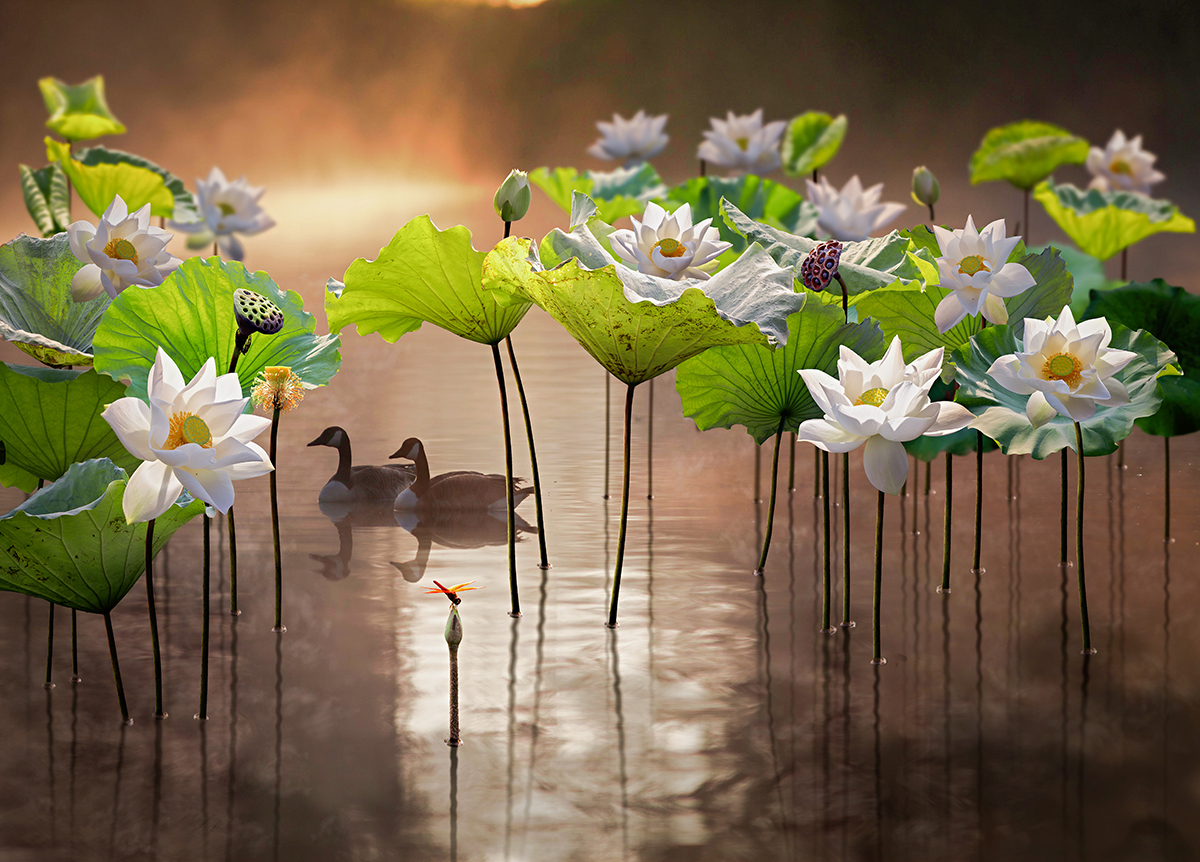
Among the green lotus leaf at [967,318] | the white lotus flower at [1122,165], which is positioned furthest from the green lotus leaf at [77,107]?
the white lotus flower at [1122,165]

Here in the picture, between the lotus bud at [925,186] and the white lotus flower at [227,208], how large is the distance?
234 centimetres

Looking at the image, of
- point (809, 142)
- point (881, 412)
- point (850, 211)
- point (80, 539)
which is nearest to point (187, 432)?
point (80, 539)

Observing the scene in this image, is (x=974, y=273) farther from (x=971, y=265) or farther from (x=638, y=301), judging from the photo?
(x=638, y=301)

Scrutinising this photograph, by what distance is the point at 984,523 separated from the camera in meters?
2.53

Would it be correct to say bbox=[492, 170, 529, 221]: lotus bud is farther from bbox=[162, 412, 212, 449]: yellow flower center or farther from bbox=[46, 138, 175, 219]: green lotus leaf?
bbox=[46, 138, 175, 219]: green lotus leaf

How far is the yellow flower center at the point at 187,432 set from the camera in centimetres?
128

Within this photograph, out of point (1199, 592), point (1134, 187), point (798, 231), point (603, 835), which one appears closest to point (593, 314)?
point (603, 835)

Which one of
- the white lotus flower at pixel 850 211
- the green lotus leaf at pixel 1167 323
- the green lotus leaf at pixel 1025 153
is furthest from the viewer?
the green lotus leaf at pixel 1025 153

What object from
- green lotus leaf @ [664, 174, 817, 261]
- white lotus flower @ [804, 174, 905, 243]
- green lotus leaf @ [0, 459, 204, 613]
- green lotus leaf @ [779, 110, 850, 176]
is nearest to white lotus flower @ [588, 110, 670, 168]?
green lotus leaf @ [779, 110, 850, 176]

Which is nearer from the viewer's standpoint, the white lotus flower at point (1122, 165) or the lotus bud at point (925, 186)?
the lotus bud at point (925, 186)

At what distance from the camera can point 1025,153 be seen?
4.29 m

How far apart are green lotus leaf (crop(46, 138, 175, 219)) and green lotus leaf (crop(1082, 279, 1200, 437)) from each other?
2605mm

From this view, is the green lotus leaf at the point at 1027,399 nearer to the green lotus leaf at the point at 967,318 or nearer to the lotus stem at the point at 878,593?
the green lotus leaf at the point at 967,318

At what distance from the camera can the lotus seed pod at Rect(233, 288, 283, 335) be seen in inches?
59.7
